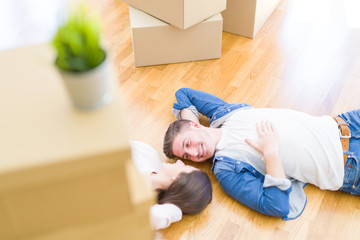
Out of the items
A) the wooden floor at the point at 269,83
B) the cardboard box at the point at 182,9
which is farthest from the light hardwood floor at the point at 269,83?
the cardboard box at the point at 182,9

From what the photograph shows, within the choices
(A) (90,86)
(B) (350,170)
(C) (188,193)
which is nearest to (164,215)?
(C) (188,193)

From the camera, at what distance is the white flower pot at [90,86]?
0.55 meters

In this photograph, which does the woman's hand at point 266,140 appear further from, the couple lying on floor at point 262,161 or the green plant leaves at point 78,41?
the green plant leaves at point 78,41

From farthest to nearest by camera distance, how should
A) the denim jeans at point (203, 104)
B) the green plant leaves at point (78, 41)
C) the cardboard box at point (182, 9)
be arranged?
the cardboard box at point (182, 9)
the denim jeans at point (203, 104)
the green plant leaves at point (78, 41)

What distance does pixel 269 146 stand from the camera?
1289 millimetres

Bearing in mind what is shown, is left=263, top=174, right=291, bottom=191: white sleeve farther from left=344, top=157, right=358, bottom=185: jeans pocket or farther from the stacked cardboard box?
the stacked cardboard box

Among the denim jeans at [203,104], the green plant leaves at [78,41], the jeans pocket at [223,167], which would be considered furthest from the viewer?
the denim jeans at [203,104]

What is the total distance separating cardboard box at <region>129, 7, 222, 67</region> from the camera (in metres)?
1.77

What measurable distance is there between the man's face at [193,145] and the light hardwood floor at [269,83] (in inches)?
3.6

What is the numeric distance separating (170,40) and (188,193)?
32.2 inches

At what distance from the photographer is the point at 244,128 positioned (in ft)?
4.55

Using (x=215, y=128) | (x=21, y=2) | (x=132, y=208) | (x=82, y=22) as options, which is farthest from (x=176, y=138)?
(x=21, y=2)

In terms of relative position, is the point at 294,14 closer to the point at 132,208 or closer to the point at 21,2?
the point at 21,2

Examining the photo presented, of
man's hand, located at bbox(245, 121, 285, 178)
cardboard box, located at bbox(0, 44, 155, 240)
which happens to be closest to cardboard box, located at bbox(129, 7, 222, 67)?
man's hand, located at bbox(245, 121, 285, 178)
